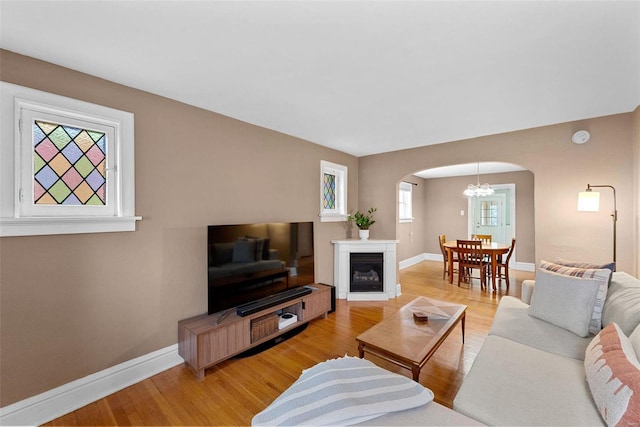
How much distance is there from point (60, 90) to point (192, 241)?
4.70 ft

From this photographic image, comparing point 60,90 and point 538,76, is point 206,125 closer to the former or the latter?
point 60,90

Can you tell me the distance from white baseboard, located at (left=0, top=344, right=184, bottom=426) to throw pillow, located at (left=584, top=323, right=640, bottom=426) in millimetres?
2809

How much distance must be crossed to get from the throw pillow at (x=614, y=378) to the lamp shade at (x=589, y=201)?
1.77 meters

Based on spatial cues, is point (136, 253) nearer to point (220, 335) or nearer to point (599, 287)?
point (220, 335)

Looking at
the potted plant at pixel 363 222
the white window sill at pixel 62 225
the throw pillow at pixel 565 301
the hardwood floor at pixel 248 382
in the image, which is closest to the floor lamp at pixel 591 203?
the throw pillow at pixel 565 301

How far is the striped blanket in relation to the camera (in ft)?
3.51

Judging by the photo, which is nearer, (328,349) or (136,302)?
(136,302)

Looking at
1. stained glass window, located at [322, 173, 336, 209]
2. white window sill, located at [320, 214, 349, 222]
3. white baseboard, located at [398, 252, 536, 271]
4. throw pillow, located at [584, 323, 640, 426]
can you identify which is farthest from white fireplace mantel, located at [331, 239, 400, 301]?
throw pillow, located at [584, 323, 640, 426]

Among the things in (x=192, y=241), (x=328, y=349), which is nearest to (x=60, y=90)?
(x=192, y=241)

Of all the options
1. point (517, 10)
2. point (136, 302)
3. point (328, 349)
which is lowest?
point (328, 349)

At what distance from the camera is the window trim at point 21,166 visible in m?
1.59

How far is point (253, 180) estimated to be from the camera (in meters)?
2.99

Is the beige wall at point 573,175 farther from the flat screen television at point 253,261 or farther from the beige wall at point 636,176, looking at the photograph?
the flat screen television at point 253,261

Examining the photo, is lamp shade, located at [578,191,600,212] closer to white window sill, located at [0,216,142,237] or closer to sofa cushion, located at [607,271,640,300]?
sofa cushion, located at [607,271,640,300]
